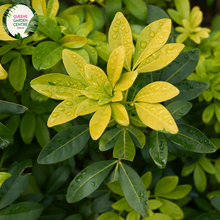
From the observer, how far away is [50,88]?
0.69 metres

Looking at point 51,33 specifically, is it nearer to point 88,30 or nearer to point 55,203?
point 88,30

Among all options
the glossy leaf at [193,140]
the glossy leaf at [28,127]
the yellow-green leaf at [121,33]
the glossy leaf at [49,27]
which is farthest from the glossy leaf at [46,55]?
the glossy leaf at [193,140]

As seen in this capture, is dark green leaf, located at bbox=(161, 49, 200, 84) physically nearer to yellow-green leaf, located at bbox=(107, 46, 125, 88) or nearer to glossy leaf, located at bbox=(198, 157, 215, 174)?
yellow-green leaf, located at bbox=(107, 46, 125, 88)

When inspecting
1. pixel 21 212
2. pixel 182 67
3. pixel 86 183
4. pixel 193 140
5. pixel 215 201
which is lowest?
pixel 215 201

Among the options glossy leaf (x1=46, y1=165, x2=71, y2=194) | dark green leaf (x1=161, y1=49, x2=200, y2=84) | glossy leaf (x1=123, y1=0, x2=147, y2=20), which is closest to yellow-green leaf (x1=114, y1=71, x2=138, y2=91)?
dark green leaf (x1=161, y1=49, x2=200, y2=84)

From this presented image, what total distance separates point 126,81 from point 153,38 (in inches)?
7.7

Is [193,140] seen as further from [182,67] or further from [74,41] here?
[74,41]

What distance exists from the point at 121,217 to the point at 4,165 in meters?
0.75

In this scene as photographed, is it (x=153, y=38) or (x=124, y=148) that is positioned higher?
(x=153, y=38)

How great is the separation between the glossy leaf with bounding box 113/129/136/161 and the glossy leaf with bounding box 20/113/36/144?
48 cm

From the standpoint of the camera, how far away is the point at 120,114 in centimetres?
68

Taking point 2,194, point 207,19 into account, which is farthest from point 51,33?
point 207,19

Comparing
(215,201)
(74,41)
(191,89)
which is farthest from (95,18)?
(215,201)

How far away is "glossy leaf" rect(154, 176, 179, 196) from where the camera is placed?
1.03 m
